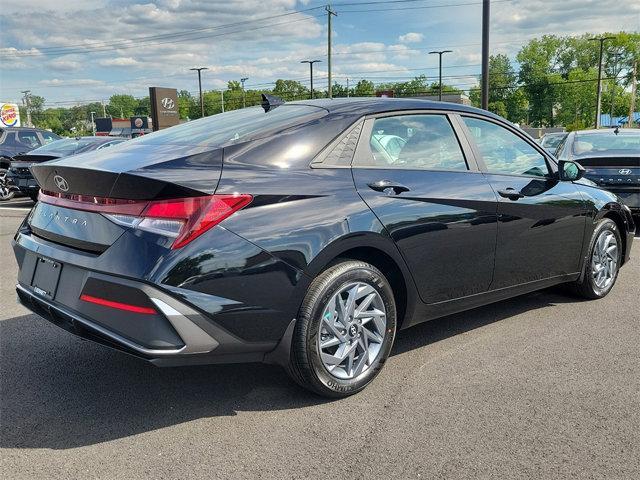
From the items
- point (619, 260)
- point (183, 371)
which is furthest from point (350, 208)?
point (619, 260)

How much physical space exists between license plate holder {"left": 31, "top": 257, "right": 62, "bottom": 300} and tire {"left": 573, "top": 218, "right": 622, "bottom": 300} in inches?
158

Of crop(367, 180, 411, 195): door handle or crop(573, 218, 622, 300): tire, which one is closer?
crop(367, 180, 411, 195): door handle

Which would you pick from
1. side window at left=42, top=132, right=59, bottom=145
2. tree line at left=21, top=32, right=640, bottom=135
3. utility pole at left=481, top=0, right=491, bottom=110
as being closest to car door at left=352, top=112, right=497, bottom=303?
utility pole at left=481, top=0, right=491, bottom=110

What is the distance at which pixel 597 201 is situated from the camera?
4.92 metres

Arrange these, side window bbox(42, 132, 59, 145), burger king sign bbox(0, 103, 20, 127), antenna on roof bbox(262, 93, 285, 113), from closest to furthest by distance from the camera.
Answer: antenna on roof bbox(262, 93, 285, 113) < side window bbox(42, 132, 59, 145) < burger king sign bbox(0, 103, 20, 127)

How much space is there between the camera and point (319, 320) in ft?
9.87

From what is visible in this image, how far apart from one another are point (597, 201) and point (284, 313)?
130 inches

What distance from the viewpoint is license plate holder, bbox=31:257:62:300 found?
2.93 meters

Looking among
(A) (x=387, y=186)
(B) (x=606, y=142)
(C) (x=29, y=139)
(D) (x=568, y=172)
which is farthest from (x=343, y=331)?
(C) (x=29, y=139)

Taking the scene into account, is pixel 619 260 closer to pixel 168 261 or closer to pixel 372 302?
pixel 372 302

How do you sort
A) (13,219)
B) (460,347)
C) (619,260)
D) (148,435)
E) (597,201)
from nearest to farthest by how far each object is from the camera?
(148,435)
(460,347)
(597,201)
(619,260)
(13,219)

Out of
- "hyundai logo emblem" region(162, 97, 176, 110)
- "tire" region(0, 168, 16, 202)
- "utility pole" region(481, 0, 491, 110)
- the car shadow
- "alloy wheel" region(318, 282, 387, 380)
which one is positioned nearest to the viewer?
the car shadow

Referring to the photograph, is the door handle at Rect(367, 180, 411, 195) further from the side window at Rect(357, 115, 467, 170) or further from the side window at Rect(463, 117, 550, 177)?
the side window at Rect(463, 117, 550, 177)

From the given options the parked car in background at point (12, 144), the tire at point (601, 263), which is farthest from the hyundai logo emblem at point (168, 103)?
the tire at point (601, 263)
